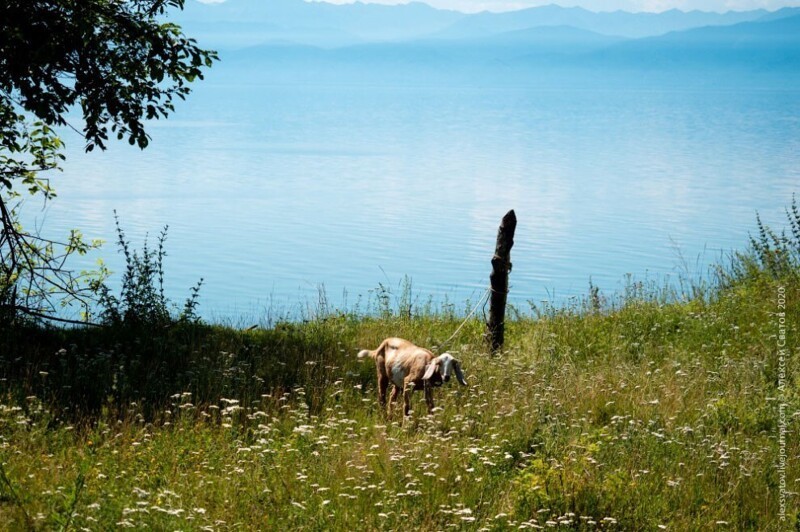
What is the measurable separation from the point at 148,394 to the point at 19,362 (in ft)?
7.38

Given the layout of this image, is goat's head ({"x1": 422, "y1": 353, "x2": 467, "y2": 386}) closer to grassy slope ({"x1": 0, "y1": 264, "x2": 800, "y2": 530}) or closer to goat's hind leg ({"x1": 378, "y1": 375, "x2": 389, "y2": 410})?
grassy slope ({"x1": 0, "y1": 264, "x2": 800, "y2": 530})

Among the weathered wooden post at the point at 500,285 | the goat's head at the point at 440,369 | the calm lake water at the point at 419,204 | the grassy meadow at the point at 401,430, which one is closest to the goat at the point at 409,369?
the goat's head at the point at 440,369

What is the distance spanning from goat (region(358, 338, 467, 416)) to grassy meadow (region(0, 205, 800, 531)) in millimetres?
281

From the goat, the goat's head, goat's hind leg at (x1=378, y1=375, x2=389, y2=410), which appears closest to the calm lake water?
goat's hind leg at (x1=378, y1=375, x2=389, y2=410)

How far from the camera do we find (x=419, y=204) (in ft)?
196

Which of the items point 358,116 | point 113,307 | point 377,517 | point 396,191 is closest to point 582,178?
point 396,191

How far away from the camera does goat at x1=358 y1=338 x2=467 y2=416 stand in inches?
411

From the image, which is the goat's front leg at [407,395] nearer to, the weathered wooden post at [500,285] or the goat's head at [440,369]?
the goat's head at [440,369]

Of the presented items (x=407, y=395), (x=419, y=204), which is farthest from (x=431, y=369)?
(x=419, y=204)

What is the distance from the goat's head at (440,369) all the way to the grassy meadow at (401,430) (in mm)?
545

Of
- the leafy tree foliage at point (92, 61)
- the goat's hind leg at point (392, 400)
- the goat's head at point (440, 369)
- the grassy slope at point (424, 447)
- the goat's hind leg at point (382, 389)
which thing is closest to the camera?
the grassy slope at point (424, 447)

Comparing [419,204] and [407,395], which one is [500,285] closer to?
[407,395]

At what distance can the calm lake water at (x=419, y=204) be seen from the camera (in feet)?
131

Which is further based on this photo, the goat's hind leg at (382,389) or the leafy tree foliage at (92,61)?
the leafy tree foliage at (92,61)
